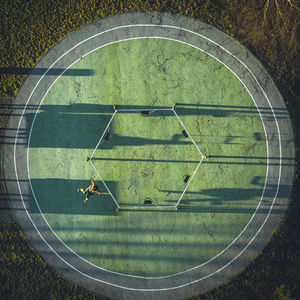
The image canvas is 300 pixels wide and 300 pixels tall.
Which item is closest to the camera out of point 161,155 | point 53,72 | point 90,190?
point 90,190

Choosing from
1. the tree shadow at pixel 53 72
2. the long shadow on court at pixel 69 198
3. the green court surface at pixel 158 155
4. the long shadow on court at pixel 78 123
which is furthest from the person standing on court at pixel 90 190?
the tree shadow at pixel 53 72

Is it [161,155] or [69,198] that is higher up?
[161,155]

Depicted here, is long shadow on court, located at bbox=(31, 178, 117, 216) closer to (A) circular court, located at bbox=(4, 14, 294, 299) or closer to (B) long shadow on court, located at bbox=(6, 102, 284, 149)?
(A) circular court, located at bbox=(4, 14, 294, 299)

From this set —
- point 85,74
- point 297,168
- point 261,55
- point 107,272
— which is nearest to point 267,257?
point 297,168

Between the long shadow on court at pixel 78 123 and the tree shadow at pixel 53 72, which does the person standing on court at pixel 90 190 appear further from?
the tree shadow at pixel 53 72

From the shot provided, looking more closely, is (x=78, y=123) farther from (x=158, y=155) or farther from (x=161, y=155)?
(x=161, y=155)

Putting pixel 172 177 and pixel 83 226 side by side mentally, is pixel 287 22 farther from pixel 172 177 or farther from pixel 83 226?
pixel 83 226

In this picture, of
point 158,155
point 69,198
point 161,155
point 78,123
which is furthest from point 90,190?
point 161,155
